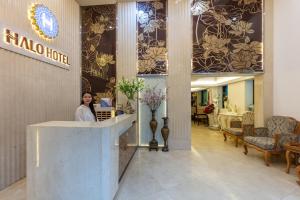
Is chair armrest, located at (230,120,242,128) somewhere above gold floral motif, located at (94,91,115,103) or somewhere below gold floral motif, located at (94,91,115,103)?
below

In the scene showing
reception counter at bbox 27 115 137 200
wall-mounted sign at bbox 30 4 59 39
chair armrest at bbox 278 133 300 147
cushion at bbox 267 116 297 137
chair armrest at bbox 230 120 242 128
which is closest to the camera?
reception counter at bbox 27 115 137 200

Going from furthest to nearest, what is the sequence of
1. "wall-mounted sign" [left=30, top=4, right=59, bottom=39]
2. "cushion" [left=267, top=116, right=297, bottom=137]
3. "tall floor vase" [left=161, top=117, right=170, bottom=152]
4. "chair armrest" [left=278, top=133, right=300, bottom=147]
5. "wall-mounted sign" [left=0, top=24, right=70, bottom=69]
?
"tall floor vase" [left=161, top=117, right=170, bottom=152], "cushion" [left=267, top=116, right=297, bottom=137], "chair armrest" [left=278, top=133, right=300, bottom=147], "wall-mounted sign" [left=30, top=4, right=59, bottom=39], "wall-mounted sign" [left=0, top=24, right=70, bottom=69]

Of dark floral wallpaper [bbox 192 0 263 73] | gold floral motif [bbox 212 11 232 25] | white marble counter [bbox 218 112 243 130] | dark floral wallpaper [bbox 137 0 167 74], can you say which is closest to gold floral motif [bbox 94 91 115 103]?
dark floral wallpaper [bbox 137 0 167 74]

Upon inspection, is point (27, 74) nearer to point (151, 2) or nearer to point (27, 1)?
point (27, 1)

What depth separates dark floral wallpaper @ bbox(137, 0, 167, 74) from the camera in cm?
534

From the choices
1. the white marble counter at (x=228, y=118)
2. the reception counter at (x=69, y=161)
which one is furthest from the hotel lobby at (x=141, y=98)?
the white marble counter at (x=228, y=118)

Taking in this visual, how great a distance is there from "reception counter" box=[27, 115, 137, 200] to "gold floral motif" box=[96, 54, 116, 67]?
3.66 meters

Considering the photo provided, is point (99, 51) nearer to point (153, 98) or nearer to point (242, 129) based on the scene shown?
point (153, 98)

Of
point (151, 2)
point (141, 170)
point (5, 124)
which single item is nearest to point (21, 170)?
point (5, 124)

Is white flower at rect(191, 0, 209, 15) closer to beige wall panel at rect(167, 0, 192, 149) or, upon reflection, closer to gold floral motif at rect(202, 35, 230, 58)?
beige wall panel at rect(167, 0, 192, 149)

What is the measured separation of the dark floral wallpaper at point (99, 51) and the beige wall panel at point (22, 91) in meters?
0.87

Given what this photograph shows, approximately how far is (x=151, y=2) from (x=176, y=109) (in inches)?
133

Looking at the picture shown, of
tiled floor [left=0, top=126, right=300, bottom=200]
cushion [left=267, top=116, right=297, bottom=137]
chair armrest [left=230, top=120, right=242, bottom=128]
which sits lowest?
tiled floor [left=0, top=126, right=300, bottom=200]

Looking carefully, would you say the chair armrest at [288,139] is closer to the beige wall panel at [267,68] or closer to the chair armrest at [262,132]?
the chair armrest at [262,132]
